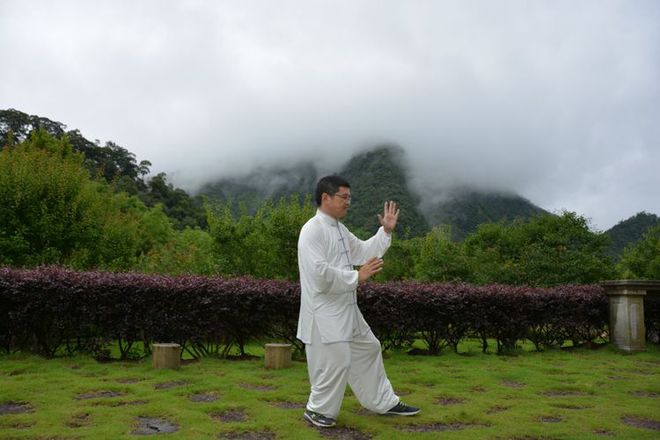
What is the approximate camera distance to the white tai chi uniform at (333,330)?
4.44 m

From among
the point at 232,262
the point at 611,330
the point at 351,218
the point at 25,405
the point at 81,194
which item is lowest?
the point at 25,405

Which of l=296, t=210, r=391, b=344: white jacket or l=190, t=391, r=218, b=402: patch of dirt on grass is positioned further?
l=190, t=391, r=218, b=402: patch of dirt on grass

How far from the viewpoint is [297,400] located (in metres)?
5.40

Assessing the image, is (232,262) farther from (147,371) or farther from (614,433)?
(614,433)

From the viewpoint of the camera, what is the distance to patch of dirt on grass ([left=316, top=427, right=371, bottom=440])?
4.14m

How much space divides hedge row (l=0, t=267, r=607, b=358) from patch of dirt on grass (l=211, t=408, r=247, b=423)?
10.6 feet

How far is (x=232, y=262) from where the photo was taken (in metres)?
12.1

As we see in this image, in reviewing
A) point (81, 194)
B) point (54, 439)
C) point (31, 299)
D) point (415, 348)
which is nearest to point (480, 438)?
point (54, 439)

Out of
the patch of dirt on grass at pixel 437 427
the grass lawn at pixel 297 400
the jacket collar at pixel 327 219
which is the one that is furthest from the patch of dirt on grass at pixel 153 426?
the jacket collar at pixel 327 219

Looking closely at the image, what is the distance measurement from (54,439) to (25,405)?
1.42m

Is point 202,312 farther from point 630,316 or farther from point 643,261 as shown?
point 643,261

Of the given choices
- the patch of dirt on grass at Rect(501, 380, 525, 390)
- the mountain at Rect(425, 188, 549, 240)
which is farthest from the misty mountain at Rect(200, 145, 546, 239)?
the patch of dirt on grass at Rect(501, 380, 525, 390)

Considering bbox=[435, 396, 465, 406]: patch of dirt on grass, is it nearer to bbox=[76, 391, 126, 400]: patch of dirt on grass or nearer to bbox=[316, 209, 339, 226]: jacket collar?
bbox=[316, 209, 339, 226]: jacket collar

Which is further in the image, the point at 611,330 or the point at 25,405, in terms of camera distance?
the point at 611,330
